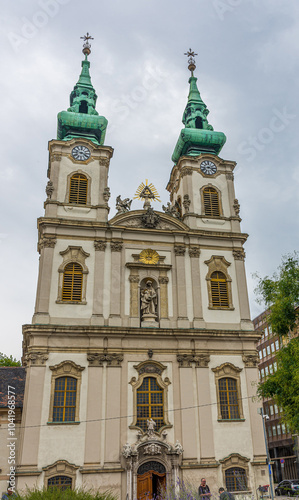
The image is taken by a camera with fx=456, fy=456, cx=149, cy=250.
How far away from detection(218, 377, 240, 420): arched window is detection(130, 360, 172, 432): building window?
2.81 metres

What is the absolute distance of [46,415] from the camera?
20344 millimetres

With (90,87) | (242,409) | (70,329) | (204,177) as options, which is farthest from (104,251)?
(90,87)

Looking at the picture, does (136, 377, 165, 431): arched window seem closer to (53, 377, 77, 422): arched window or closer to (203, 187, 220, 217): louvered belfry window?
(53, 377, 77, 422): arched window

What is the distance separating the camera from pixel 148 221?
85.1ft

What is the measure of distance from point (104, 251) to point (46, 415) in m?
8.71

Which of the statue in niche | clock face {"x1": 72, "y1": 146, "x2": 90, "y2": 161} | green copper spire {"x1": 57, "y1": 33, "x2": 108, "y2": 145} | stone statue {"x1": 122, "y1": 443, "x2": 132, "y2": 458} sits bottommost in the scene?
stone statue {"x1": 122, "y1": 443, "x2": 132, "y2": 458}

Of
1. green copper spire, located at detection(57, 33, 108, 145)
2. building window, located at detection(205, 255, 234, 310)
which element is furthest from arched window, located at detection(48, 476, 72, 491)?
Answer: green copper spire, located at detection(57, 33, 108, 145)

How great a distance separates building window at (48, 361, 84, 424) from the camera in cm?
2058

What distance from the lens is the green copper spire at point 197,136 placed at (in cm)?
3062

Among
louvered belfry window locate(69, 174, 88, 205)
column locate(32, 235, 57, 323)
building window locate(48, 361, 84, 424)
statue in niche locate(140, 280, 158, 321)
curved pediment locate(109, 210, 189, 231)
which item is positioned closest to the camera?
building window locate(48, 361, 84, 424)

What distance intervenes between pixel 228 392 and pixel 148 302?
604 cm

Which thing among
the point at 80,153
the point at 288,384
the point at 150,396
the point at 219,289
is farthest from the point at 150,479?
the point at 80,153

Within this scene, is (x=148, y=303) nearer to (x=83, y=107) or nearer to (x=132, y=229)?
(x=132, y=229)

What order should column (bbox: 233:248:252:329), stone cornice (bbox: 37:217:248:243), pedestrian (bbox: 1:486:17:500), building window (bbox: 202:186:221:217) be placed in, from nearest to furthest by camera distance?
1. pedestrian (bbox: 1:486:17:500)
2. stone cornice (bbox: 37:217:248:243)
3. column (bbox: 233:248:252:329)
4. building window (bbox: 202:186:221:217)
